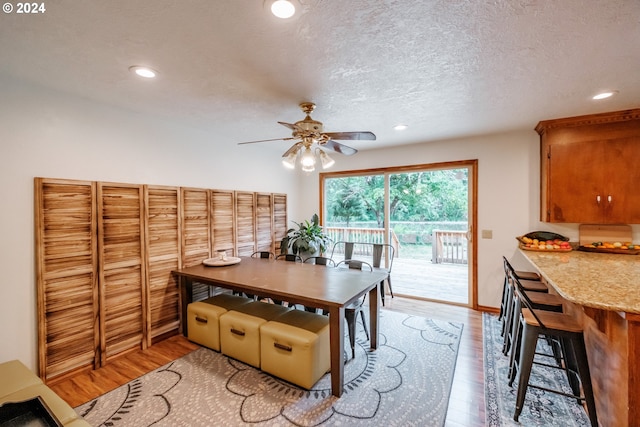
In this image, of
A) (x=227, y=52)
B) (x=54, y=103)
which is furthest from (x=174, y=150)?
(x=227, y=52)

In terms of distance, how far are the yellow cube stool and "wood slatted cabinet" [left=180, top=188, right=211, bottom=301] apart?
53 cm

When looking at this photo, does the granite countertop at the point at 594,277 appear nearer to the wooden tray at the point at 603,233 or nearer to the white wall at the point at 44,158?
the wooden tray at the point at 603,233

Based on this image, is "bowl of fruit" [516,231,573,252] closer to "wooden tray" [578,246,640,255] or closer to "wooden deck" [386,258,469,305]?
"wooden tray" [578,246,640,255]

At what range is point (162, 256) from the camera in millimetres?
3008

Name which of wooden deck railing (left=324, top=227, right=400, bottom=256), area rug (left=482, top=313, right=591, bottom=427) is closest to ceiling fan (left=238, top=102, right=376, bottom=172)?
area rug (left=482, top=313, right=591, bottom=427)

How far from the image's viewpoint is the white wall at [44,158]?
2.07 meters

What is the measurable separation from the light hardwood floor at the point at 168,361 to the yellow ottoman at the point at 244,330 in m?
0.54

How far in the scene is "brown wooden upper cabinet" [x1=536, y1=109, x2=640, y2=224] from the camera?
111 inches

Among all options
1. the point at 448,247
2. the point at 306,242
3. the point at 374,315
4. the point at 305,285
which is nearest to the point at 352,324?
the point at 374,315

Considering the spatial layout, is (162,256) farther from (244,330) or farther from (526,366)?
(526,366)

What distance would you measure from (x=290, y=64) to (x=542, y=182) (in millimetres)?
3358

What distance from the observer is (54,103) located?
2297 mm

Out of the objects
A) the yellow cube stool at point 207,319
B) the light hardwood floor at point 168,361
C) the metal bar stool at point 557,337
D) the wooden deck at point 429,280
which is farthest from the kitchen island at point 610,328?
the yellow cube stool at point 207,319

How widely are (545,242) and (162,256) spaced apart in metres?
4.48
